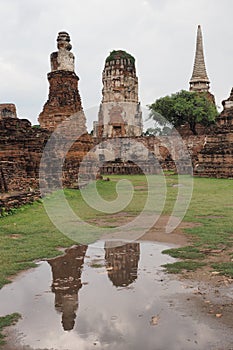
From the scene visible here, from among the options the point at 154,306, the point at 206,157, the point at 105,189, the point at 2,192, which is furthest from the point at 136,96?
the point at 154,306

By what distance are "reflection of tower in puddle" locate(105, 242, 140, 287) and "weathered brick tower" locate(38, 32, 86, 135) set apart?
33.5 feet

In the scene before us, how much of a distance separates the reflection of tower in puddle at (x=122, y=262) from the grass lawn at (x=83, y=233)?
22.0 inches

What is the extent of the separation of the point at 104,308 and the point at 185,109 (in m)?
33.5

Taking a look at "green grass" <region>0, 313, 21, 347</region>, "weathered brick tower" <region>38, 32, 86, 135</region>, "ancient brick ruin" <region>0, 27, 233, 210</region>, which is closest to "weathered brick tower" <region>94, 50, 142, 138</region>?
"ancient brick ruin" <region>0, 27, 233, 210</region>

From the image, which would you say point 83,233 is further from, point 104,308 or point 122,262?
A: point 104,308

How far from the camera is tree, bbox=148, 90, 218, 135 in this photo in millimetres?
36688

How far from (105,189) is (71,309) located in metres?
12.0

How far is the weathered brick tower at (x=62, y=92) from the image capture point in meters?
16.9

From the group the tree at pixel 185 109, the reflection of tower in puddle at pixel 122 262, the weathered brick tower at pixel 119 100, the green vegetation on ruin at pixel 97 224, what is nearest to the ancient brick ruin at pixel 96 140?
the weathered brick tower at pixel 119 100

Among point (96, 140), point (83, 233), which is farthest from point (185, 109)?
point (83, 233)

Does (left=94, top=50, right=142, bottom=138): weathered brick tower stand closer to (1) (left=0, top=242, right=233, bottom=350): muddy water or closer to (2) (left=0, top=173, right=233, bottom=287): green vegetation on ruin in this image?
(2) (left=0, top=173, right=233, bottom=287): green vegetation on ruin

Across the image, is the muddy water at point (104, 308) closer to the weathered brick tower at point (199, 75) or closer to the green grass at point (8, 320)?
the green grass at point (8, 320)

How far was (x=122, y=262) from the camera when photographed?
629cm

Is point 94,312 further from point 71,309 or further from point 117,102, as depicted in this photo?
point 117,102
